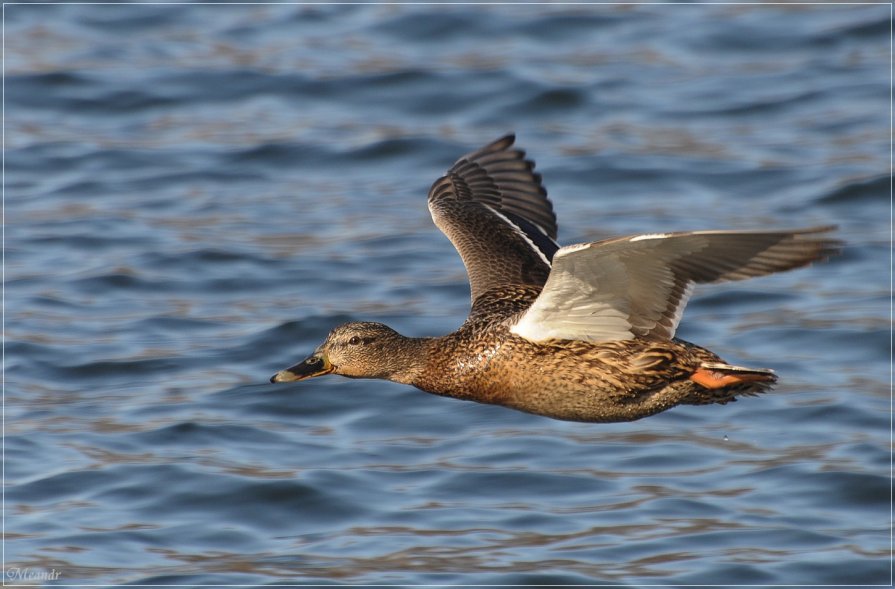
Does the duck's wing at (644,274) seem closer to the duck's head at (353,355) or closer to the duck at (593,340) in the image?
the duck at (593,340)

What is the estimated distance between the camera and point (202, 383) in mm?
9930

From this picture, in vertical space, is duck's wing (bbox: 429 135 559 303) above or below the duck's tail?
above

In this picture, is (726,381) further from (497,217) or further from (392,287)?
(392,287)

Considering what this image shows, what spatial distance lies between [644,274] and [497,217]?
2.10 m

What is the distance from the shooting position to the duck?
5.89 meters

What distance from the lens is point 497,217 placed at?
27.1 ft

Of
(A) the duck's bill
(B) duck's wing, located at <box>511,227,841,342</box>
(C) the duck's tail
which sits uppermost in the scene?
(B) duck's wing, located at <box>511,227,841,342</box>

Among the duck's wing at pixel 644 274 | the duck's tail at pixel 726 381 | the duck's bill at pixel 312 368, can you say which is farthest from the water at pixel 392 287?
the duck's wing at pixel 644 274

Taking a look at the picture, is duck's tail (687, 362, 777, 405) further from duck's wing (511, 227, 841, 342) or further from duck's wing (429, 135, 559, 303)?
duck's wing (429, 135, 559, 303)

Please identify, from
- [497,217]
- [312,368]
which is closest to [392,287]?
[497,217]

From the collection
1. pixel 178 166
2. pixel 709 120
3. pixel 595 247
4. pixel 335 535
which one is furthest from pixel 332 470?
pixel 709 120

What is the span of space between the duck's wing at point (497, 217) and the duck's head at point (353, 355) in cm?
62

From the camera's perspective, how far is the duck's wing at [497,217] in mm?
7648

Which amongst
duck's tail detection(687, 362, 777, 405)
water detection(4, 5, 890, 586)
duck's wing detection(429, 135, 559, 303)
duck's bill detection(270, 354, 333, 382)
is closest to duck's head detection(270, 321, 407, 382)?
duck's bill detection(270, 354, 333, 382)
